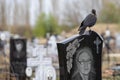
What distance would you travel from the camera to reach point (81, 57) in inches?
407

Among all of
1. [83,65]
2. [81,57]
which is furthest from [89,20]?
[83,65]

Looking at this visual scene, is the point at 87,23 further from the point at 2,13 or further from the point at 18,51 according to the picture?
the point at 2,13

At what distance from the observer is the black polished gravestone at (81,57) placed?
33.2ft

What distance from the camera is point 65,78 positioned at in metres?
10.2

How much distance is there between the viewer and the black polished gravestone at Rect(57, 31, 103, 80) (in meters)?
10.1

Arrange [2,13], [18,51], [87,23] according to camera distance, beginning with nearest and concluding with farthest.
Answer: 1. [87,23]
2. [18,51]
3. [2,13]

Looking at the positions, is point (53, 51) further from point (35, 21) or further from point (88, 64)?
point (35, 21)

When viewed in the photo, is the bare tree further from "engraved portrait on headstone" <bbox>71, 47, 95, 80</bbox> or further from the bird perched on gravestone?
"engraved portrait on headstone" <bbox>71, 47, 95, 80</bbox>

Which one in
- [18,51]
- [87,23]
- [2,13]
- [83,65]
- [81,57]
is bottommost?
[83,65]

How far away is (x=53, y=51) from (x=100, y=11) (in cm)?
2672

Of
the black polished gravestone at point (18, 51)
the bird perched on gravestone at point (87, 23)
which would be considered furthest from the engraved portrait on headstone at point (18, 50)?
the bird perched on gravestone at point (87, 23)

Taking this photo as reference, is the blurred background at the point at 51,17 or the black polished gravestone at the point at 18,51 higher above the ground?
the blurred background at the point at 51,17

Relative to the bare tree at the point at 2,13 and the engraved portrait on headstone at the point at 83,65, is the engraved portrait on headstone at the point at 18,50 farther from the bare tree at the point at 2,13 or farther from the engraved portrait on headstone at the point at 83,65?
the bare tree at the point at 2,13

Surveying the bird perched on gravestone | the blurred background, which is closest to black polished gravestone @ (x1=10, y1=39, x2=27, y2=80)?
the bird perched on gravestone
